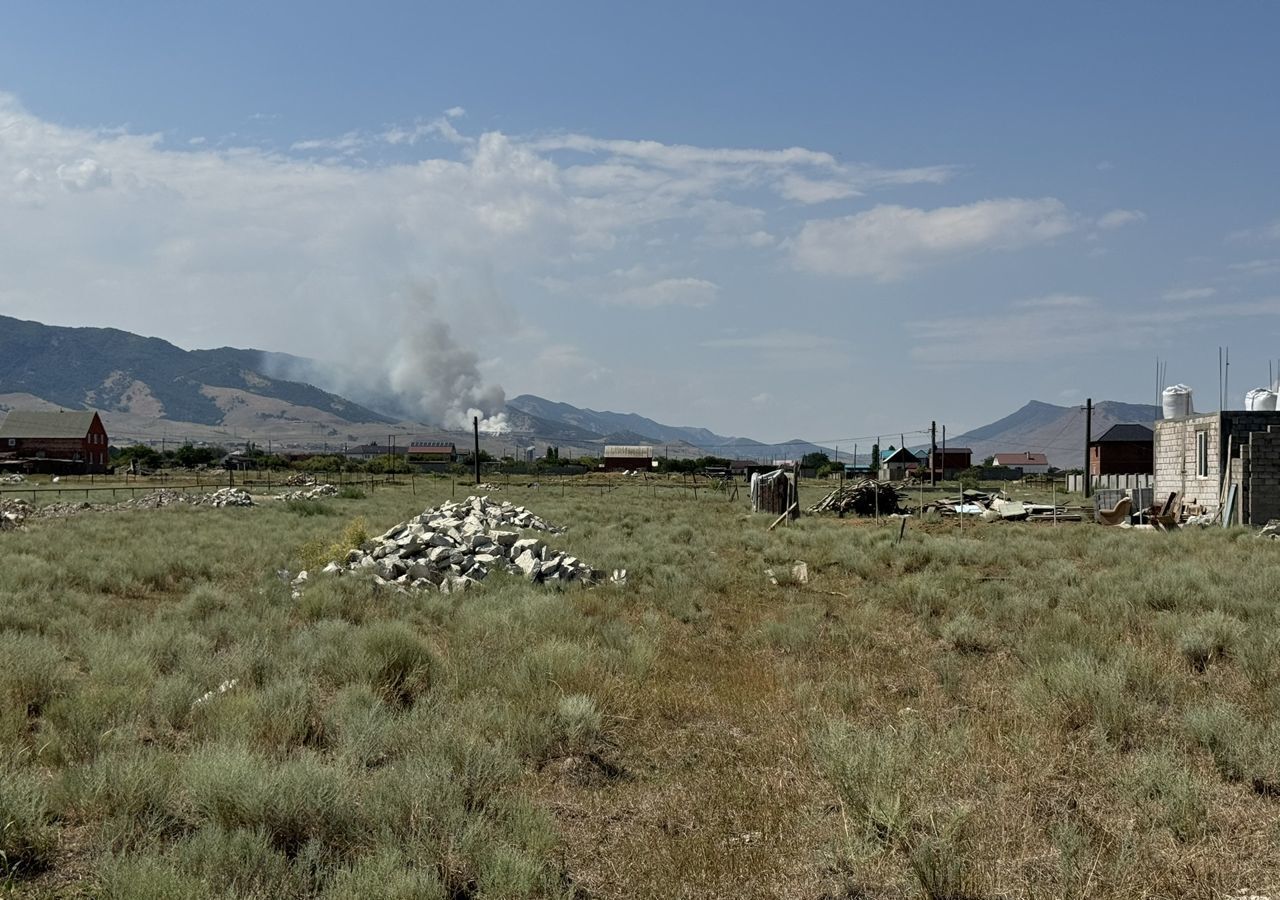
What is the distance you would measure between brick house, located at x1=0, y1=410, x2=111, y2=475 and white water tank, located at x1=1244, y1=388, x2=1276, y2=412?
Result: 102 metres

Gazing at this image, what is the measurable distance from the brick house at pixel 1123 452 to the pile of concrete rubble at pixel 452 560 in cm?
5463

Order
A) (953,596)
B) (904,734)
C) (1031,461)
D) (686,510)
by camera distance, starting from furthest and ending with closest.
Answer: (1031,461), (686,510), (953,596), (904,734)

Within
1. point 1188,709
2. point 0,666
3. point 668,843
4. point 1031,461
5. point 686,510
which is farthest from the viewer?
point 1031,461

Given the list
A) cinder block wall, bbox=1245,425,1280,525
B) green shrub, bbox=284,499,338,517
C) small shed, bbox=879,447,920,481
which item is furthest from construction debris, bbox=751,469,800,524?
small shed, bbox=879,447,920,481

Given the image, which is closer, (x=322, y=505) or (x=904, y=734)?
(x=904, y=734)

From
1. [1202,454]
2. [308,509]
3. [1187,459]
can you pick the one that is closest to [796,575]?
[1202,454]

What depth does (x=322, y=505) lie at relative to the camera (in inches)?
1448

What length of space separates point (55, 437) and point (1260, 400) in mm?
113180

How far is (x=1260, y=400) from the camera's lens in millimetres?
37125

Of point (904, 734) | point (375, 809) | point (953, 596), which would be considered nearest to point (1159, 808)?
point (904, 734)

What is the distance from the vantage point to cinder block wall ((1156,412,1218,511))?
3014 cm

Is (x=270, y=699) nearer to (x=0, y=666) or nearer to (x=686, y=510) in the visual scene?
(x=0, y=666)

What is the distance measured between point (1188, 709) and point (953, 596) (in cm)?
694

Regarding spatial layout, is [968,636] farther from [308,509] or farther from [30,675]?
[308,509]
